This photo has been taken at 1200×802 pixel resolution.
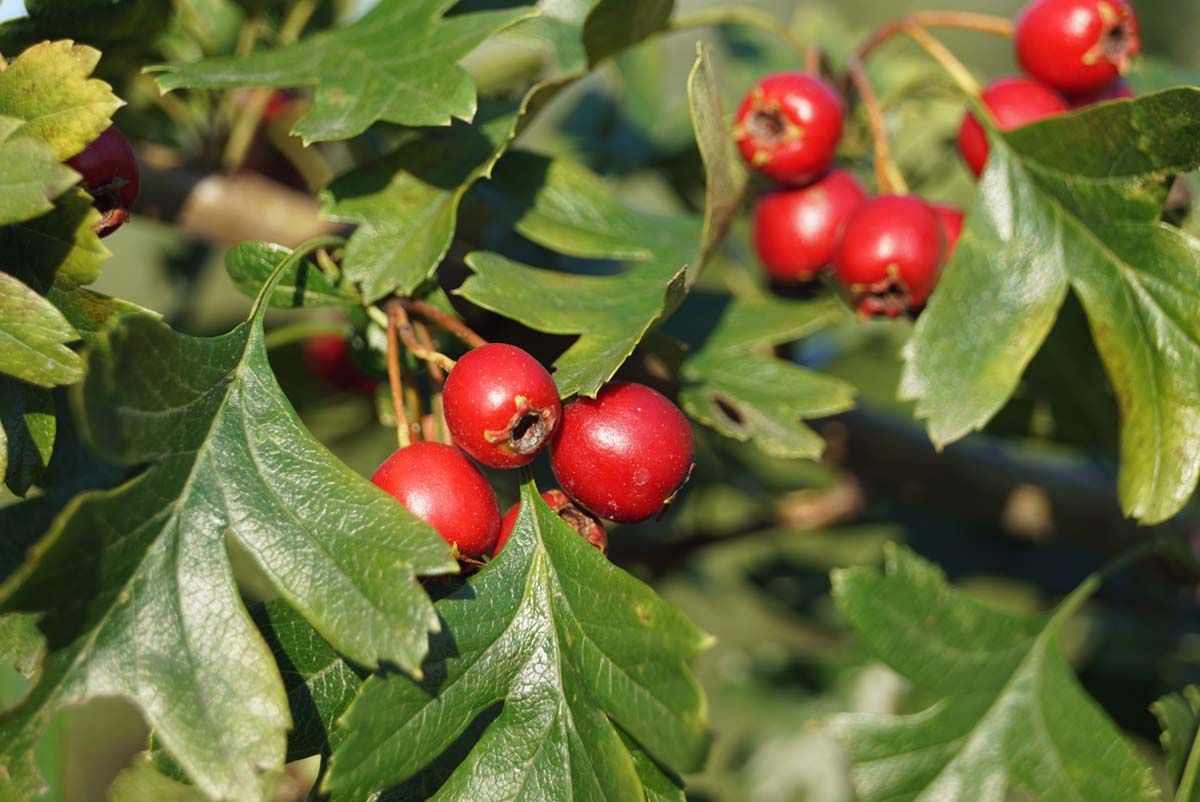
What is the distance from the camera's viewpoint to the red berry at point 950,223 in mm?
1378

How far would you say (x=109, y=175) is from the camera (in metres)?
1.04

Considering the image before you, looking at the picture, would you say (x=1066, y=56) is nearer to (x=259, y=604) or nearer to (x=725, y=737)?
(x=259, y=604)

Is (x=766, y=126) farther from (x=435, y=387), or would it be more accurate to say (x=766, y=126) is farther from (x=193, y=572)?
(x=193, y=572)

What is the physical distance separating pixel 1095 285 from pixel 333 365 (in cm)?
123

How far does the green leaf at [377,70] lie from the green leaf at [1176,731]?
1.01m

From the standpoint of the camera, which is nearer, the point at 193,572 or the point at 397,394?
the point at 193,572

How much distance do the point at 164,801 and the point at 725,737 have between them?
1.73 meters

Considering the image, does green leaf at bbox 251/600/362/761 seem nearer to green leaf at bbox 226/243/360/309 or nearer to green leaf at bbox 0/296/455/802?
green leaf at bbox 0/296/455/802

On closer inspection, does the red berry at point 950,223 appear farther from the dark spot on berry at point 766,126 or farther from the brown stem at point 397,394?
the brown stem at point 397,394

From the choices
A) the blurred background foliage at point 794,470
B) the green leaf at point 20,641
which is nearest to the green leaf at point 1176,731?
the blurred background foliage at point 794,470

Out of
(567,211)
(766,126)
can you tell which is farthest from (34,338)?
(766,126)

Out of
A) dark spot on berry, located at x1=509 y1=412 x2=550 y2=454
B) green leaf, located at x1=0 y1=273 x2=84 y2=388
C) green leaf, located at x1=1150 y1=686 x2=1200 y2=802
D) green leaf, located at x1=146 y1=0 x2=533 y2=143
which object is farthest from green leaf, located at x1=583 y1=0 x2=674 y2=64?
green leaf, located at x1=1150 y1=686 x2=1200 y2=802

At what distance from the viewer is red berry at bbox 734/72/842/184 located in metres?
1.40

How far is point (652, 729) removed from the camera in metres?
0.94
